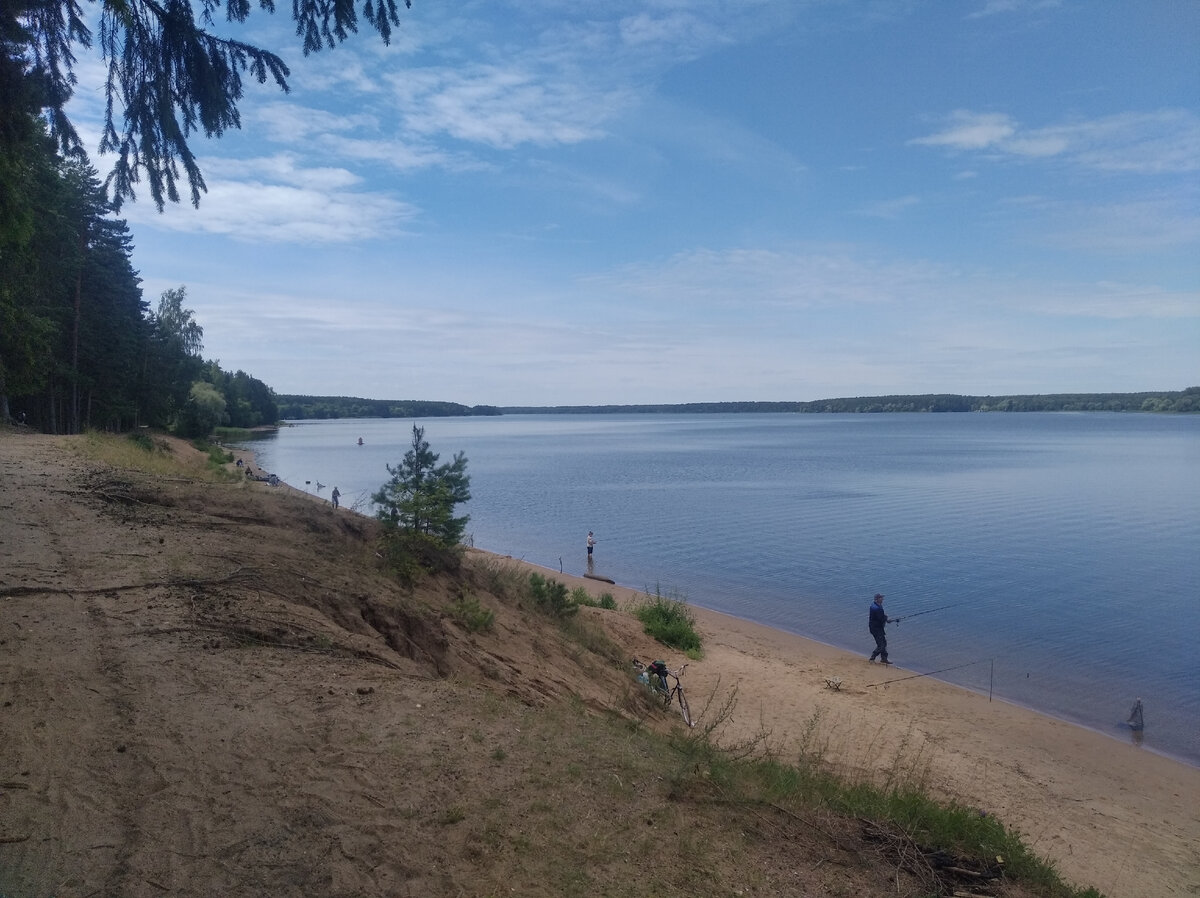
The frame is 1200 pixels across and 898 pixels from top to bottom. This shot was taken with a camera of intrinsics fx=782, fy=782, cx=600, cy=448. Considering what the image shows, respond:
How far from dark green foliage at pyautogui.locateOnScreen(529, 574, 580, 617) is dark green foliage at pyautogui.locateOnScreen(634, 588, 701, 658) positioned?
336 cm

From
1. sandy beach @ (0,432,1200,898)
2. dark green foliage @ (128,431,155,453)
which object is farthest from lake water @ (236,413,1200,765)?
dark green foliage @ (128,431,155,453)

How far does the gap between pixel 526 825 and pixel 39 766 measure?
3.05 metres

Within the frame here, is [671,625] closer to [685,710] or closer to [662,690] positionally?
[662,690]

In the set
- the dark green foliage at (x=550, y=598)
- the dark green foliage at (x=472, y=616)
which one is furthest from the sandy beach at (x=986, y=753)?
the dark green foliage at (x=472, y=616)

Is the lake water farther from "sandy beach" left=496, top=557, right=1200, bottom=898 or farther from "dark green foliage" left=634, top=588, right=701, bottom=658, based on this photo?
"dark green foliage" left=634, top=588, right=701, bottom=658

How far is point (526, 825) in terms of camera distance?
5152 millimetres

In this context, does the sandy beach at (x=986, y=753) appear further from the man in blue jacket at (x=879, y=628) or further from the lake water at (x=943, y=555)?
the lake water at (x=943, y=555)

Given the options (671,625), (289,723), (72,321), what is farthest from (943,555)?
(72,321)

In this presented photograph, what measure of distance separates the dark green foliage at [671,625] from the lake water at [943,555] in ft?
15.5

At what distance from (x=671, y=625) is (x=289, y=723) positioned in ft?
46.2

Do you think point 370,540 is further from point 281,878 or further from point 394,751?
point 281,878

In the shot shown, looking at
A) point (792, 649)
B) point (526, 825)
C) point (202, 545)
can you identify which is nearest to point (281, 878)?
point (526, 825)

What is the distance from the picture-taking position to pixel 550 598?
16125 millimetres

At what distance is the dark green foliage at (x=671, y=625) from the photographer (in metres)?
18.9
